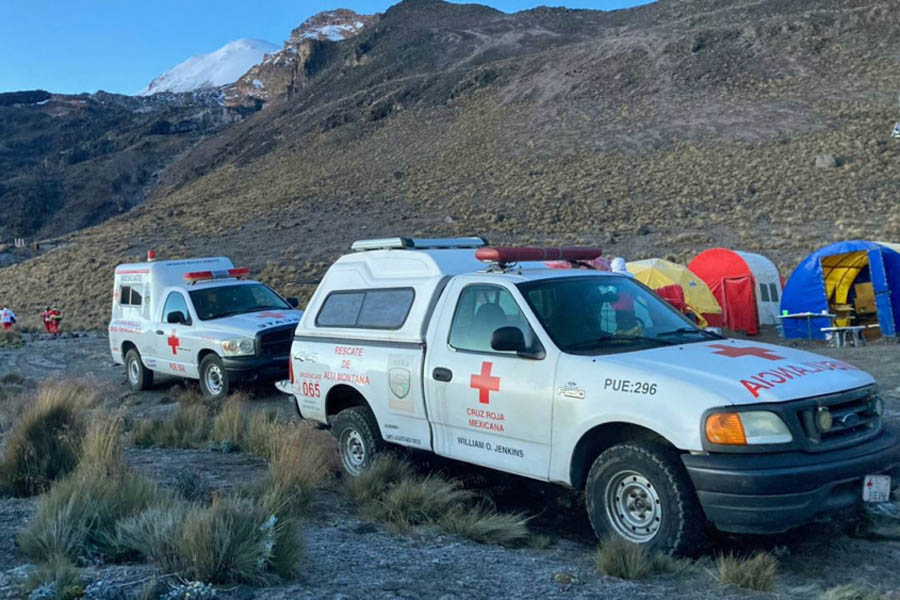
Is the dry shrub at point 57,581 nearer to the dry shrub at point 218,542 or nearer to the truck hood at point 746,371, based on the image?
the dry shrub at point 218,542

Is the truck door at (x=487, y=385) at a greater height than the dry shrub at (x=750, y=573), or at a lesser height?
greater

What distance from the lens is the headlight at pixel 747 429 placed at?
16.1 feet

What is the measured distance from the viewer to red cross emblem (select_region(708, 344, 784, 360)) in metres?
5.61

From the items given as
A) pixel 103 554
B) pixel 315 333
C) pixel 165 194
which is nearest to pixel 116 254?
pixel 165 194

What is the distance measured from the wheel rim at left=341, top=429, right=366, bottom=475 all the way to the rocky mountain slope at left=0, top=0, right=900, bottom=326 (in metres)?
22.5

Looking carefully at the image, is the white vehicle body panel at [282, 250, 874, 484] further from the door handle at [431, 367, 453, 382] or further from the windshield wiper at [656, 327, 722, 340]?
the windshield wiper at [656, 327, 722, 340]

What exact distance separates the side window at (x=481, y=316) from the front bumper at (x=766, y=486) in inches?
69.4

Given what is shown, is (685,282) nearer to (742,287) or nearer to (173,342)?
(742,287)

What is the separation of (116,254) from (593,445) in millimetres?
41849

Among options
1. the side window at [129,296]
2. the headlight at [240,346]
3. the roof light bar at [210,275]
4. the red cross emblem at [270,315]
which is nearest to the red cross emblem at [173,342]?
the roof light bar at [210,275]

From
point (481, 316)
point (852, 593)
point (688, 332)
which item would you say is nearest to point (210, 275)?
point (481, 316)

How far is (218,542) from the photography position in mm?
4488

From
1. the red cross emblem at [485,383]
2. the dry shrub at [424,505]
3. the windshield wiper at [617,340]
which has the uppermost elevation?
the windshield wiper at [617,340]

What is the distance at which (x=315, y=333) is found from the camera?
8195mm
